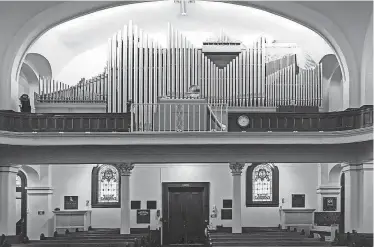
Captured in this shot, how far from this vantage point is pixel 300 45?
23.5 metres

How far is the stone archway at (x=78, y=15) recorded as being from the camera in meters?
19.4

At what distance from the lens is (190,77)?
71.2 feet

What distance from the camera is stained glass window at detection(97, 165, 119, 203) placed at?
2555cm

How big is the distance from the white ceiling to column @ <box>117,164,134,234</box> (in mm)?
5074

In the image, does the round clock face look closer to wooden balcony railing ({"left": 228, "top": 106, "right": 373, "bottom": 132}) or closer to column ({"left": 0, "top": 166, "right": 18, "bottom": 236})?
wooden balcony railing ({"left": 228, "top": 106, "right": 373, "bottom": 132})

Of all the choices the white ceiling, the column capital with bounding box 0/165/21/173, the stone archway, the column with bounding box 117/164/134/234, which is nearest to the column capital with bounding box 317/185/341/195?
the white ceiling

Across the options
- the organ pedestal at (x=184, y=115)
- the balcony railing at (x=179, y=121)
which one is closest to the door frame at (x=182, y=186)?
the balcony railing at (x=179, y=121)

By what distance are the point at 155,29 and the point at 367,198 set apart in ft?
30.4

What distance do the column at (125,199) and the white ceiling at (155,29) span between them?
5074 millimetres

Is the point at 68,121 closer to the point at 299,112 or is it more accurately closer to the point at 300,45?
the point at 299,112

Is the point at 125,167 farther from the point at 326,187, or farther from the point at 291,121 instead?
the point at 326,187

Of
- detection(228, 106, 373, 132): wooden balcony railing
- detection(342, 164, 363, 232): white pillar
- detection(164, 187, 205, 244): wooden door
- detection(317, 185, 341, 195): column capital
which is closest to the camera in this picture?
detection(342, 164, 363, 232): white pillar

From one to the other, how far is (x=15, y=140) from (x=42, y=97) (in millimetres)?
3620

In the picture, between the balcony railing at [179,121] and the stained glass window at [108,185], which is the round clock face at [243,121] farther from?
the stained glass window at [108,185]
